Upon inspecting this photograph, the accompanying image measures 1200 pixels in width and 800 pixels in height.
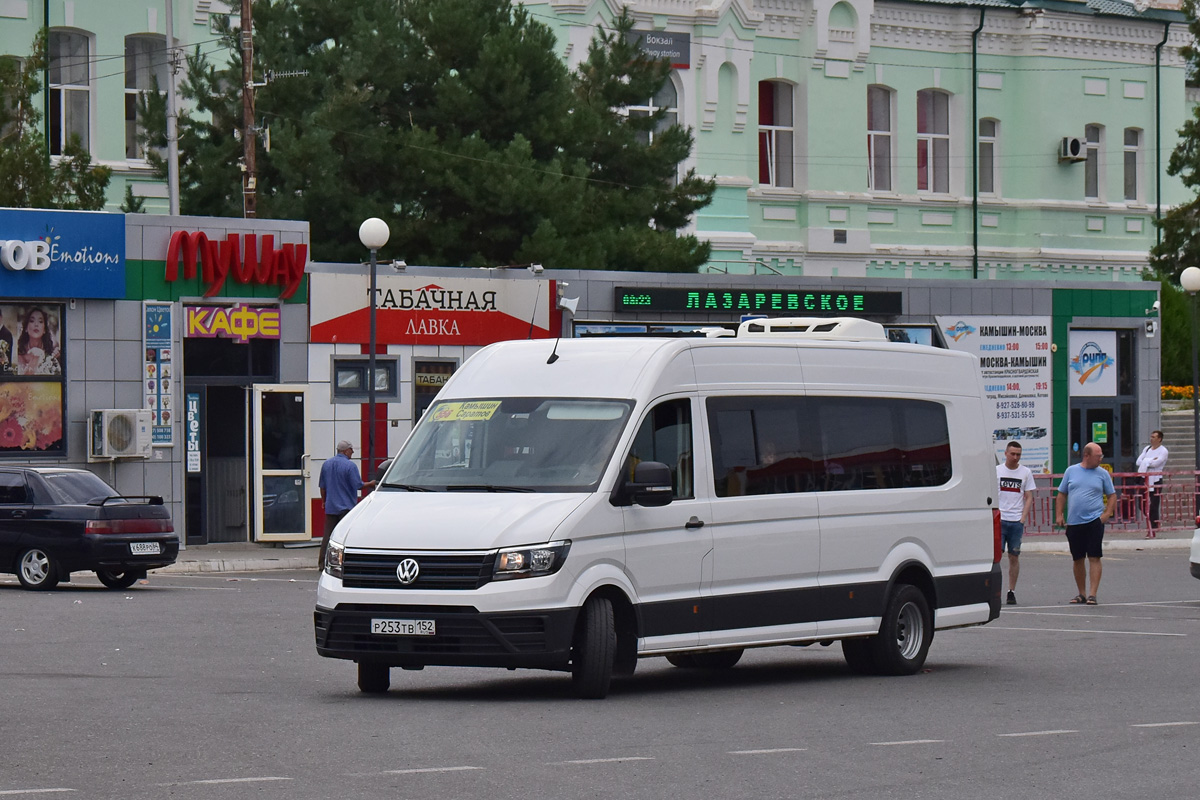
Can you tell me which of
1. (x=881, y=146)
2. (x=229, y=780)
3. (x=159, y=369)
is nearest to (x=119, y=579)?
(x=159, y=369)

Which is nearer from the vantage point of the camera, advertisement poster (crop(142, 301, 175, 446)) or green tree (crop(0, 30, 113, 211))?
advertisement poster (crop(142, 301, 175, 446))

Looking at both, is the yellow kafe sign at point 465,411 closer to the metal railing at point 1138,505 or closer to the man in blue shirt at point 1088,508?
the man in blue shirt at point 1088,508

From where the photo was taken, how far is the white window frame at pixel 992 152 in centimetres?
5319

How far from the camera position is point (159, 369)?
29500mm

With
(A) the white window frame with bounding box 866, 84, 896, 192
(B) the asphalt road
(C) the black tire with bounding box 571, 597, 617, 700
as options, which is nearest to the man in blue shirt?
(B) the asphalt road

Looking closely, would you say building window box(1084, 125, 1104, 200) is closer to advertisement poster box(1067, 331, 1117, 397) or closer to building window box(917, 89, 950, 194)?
building window box(917, 89, 950, 194)

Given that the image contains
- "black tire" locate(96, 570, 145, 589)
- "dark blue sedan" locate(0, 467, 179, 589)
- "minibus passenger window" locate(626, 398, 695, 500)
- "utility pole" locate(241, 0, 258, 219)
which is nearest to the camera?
"minibus passenger window" locate(626, 398, 695, 500)

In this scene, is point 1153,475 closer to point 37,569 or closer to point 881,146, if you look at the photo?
point 881,146

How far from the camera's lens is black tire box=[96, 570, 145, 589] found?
76.2ft

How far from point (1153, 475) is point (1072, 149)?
20191mm

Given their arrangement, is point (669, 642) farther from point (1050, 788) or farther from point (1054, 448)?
point (1054, 448)

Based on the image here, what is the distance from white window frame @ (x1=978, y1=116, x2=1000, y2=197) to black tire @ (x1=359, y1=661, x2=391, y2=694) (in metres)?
42.1

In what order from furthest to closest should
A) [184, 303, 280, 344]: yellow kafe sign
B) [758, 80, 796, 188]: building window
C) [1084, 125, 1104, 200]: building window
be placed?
[1084, 125, 1104, 200]: building window, [758, 80, 796, 188]: building window, [184, 303, 280, 344]: yellow kafe sign

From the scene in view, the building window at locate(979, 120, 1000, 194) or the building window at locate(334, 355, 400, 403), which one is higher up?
the building window at locate(979, 120, 1000, 194)
